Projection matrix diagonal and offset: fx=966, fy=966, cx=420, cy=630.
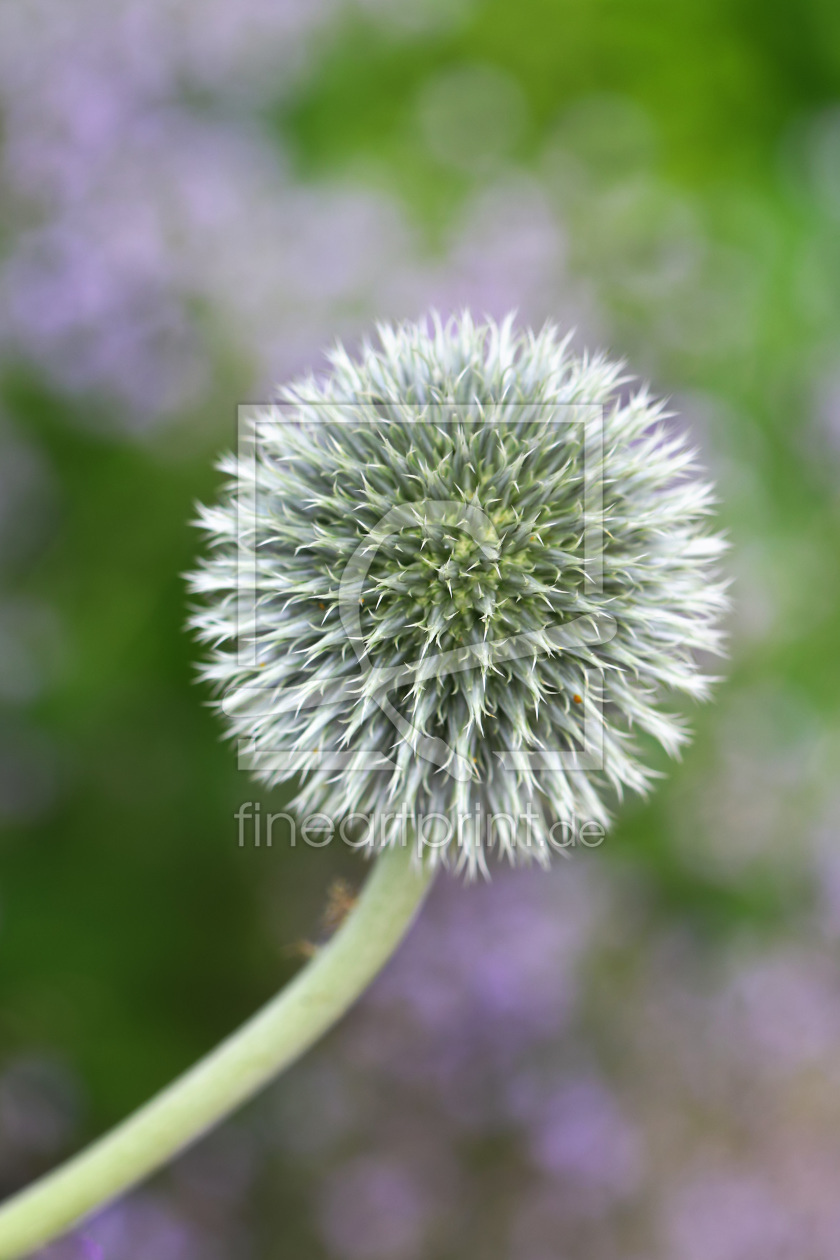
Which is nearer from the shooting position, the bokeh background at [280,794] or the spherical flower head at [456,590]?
the spherical flower head at [456,590]

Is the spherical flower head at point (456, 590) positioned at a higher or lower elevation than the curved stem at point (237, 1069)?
higher

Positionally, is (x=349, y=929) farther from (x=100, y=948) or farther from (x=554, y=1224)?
(x=554, y=1224)

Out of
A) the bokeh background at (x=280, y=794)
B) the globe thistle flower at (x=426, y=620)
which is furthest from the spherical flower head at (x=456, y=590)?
the bokeh background at (x=280, y=794)

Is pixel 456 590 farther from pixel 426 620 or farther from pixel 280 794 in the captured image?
pixel 280 794

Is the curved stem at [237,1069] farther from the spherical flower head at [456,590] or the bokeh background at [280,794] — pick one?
the bokeh background at [280,794]

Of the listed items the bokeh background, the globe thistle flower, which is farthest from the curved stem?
the bokeh background
